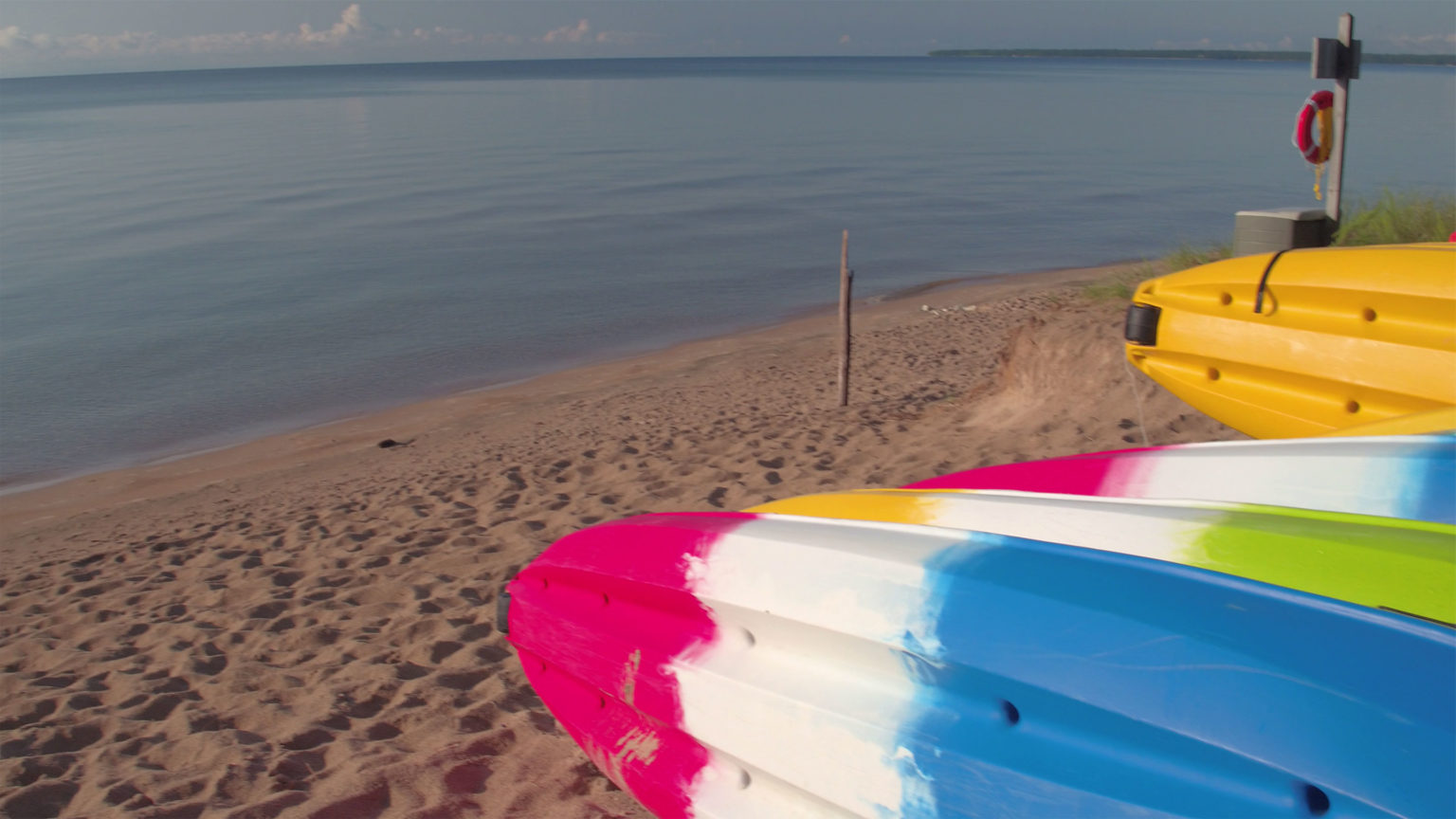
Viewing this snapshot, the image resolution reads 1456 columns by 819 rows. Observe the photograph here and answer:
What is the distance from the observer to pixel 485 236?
1789 centimetres

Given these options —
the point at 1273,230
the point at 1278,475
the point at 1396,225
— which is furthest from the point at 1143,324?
the point at 1396,225

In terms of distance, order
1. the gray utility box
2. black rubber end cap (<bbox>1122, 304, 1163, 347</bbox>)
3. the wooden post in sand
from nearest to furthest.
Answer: black rubber end cap (<bbox>1122, 304, 1163, 347</bbox>) → the gray utility box → the wooden post in sand

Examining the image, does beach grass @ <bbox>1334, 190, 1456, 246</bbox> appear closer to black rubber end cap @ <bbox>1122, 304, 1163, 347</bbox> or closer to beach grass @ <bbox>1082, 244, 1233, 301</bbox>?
beach grass @ <bbox>1082, 244, 1233, 301</bbox>

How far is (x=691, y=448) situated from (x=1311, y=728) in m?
5.23

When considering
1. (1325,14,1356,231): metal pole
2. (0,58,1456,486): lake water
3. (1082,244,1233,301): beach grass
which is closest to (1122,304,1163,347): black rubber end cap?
(1082,244,1233,301): beach grass

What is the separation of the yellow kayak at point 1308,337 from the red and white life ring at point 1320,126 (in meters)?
3.51

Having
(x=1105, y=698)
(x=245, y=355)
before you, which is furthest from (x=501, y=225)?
(x=1105, y=698)

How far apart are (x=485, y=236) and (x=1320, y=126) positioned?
44.9 feet

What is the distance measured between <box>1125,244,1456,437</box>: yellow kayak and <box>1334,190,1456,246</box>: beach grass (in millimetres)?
3014

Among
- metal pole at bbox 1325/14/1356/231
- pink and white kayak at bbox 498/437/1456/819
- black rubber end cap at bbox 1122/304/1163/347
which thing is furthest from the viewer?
metal pole at bbox 1325/14/1356/231

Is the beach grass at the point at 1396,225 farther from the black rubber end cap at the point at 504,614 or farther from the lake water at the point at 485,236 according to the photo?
the lake water at the point at 485,236

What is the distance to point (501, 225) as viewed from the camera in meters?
18.8

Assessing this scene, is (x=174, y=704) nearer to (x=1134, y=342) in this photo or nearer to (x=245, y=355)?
(x=1134, y=342)

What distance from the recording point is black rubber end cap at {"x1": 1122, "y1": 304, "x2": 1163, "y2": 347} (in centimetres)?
466
